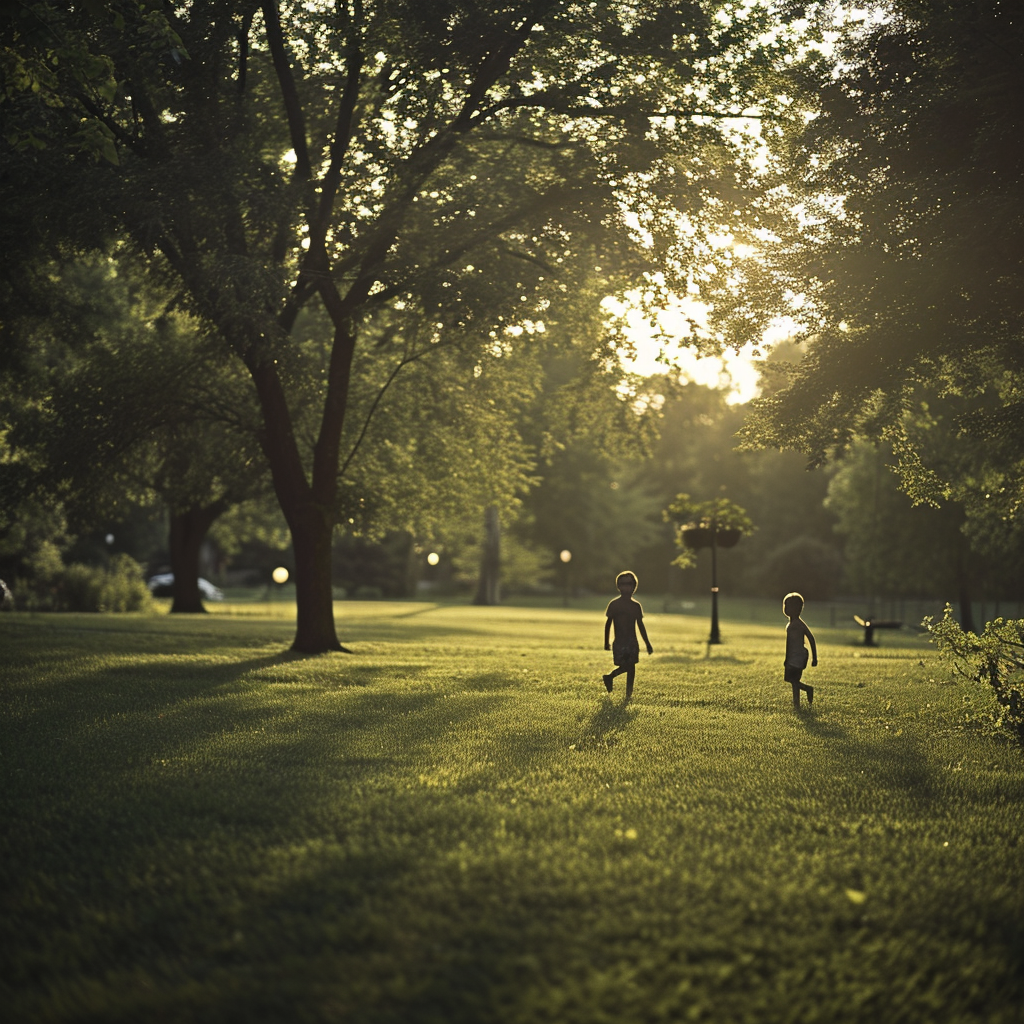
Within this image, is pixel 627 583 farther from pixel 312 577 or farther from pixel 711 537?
pixel 711 537

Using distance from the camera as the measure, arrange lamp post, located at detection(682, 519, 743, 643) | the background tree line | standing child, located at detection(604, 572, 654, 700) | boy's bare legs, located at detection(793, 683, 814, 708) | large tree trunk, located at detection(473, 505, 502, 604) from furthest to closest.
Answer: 1. large tree trunk, located at detection(473, 505, 502, 604)
2. lamp post, located at detection(682, 519, 743, 643)
3. boy's bare legs, located at detection(793, 683, 814, 708)
4. standing child, located at detection(604, 572, 654, 700)
5. the background tree line

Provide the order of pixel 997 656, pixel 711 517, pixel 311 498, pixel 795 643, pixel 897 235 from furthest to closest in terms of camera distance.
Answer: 1. pixel 711 517
2. pixel 311 498
3. pixel 795 643
4. pixel 897 235
5. pixel 997 656

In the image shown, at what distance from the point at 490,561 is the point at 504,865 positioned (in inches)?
1957

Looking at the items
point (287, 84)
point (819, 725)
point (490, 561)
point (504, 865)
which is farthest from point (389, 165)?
point (490, 561)

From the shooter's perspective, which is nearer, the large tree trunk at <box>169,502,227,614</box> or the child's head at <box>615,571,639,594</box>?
the child's head at <box>615,571,639,594</box>

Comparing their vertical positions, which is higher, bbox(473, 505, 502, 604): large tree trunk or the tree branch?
the tree branch

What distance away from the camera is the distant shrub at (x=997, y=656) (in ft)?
32.0

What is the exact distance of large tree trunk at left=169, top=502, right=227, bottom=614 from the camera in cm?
3534

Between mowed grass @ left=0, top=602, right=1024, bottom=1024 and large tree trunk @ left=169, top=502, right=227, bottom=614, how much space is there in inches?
958

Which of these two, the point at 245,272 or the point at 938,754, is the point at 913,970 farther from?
the point at 245,272

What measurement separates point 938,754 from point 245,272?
11268mm

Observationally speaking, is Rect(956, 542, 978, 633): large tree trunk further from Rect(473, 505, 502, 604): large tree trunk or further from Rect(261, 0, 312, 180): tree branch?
Rect(261, 0, 312, 180): tree branch

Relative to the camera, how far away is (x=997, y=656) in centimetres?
984

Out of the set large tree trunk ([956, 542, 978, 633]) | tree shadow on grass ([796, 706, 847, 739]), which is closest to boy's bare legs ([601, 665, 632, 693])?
tree shadow on grass ([796, 706, 847, 739])
